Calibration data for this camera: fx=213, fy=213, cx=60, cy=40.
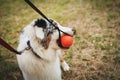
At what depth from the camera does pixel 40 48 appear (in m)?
2.78

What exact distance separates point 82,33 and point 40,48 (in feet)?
8.04

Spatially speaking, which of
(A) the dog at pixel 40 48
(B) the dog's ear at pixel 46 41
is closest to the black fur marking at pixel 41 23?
(A) the dog at pixel 40 48

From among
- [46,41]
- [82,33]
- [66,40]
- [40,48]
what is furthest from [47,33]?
[82,33]

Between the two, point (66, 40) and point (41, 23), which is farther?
point (66, 40)

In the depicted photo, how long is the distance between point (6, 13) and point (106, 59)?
3968 mm

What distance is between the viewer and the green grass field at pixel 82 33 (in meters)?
4.09

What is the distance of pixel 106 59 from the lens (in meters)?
4.21

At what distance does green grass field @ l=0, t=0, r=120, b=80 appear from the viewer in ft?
13.4

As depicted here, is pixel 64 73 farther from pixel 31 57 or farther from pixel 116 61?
pixel 31 57

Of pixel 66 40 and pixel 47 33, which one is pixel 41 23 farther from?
pixel 66 40

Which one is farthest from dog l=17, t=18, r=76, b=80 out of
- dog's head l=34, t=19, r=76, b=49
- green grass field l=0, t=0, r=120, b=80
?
green grass field l=0, t=0, r=120, b=80

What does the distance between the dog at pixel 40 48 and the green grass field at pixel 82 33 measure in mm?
1015

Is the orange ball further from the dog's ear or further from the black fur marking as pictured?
the black fur marking

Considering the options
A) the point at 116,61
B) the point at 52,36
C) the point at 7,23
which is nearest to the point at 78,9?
the point at 7,23
